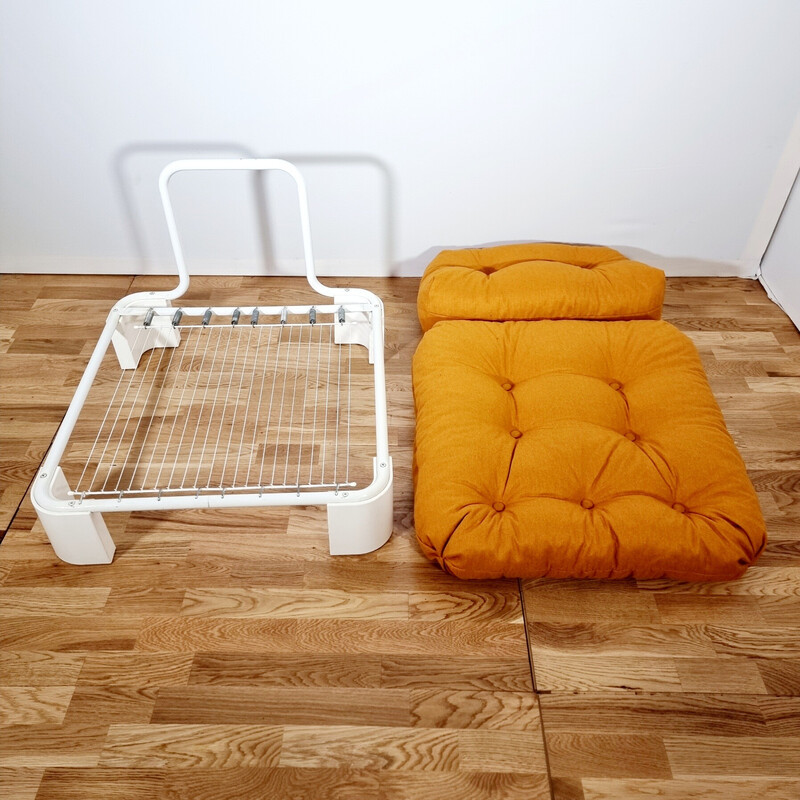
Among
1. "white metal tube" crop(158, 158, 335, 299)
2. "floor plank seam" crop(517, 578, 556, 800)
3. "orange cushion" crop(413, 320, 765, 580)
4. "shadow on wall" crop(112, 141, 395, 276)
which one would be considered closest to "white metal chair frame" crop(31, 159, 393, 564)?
"white metal tube" crop(158, 158, 335, 299)

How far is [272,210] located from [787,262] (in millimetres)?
1630

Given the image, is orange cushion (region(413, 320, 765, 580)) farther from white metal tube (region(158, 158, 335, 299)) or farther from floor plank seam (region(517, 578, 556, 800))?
white metal tube (region(158, 158, 335, 299))

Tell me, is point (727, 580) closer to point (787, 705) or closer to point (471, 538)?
point (787, 705)

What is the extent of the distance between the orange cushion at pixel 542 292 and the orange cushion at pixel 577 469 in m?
0.19

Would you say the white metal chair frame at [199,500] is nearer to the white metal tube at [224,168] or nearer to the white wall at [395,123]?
the white metal tube at [224,168]

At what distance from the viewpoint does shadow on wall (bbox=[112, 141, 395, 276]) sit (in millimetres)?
2064

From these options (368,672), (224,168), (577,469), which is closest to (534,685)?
(368,672)

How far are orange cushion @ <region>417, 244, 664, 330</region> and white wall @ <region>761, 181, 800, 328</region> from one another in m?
0.55

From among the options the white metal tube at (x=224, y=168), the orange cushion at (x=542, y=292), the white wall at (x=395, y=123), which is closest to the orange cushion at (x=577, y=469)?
the orange cushion at (x=542, y=292)

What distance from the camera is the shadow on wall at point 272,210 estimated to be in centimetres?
206

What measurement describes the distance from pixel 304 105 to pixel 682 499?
4.78 ft

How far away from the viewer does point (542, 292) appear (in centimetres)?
184

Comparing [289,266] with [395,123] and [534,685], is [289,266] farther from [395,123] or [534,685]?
[534,685]

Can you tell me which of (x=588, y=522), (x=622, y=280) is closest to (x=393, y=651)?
(x=588, y=522)
